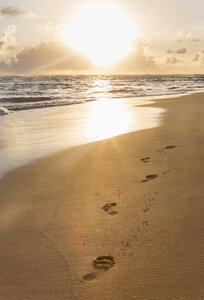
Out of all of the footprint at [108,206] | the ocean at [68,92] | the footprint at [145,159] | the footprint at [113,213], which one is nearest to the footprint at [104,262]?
the footprint at [113,213]

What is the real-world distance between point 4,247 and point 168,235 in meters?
1.71

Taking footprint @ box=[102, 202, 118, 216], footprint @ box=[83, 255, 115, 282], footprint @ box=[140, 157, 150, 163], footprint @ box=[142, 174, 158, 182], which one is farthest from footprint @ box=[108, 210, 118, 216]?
footprint @ box=[140, 157, 150, 163]

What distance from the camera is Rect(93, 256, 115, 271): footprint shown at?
297cm

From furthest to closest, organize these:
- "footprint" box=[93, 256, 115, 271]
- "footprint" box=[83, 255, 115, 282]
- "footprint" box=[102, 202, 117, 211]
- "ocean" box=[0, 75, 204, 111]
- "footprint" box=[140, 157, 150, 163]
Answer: "ocean" box=[0, 75, 204, 111]
"footprint" box=[140, 157, 150, 163]
"footprint" box=[102, 202, 117, 211]
"footprint" box=[93, 256, 115, 271]
"footprint" box=[83, 255, 115, 282]

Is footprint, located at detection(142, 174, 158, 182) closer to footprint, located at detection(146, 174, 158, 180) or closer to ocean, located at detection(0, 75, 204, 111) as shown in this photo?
footprint, located at detection(146, 174, 158, 180)

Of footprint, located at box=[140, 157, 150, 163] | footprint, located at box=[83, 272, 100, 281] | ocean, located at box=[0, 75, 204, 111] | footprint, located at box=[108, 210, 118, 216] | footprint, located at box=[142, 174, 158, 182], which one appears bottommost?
footprint, located at box=[83, 272, 100, 281]

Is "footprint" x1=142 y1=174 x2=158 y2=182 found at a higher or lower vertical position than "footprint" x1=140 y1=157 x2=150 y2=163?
lower

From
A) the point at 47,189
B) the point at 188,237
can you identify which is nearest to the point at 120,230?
the point at 188,237

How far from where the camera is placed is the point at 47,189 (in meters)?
5.09

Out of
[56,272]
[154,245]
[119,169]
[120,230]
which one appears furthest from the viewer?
[119,169]

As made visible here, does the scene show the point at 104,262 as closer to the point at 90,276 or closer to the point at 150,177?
the point at 90,276

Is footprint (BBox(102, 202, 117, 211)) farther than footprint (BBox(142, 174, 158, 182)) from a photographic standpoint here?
No

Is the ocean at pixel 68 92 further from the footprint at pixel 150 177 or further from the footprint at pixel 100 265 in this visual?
the footprint at pixel 100 265

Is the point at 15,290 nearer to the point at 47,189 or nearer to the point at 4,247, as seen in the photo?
the point at 4,247
